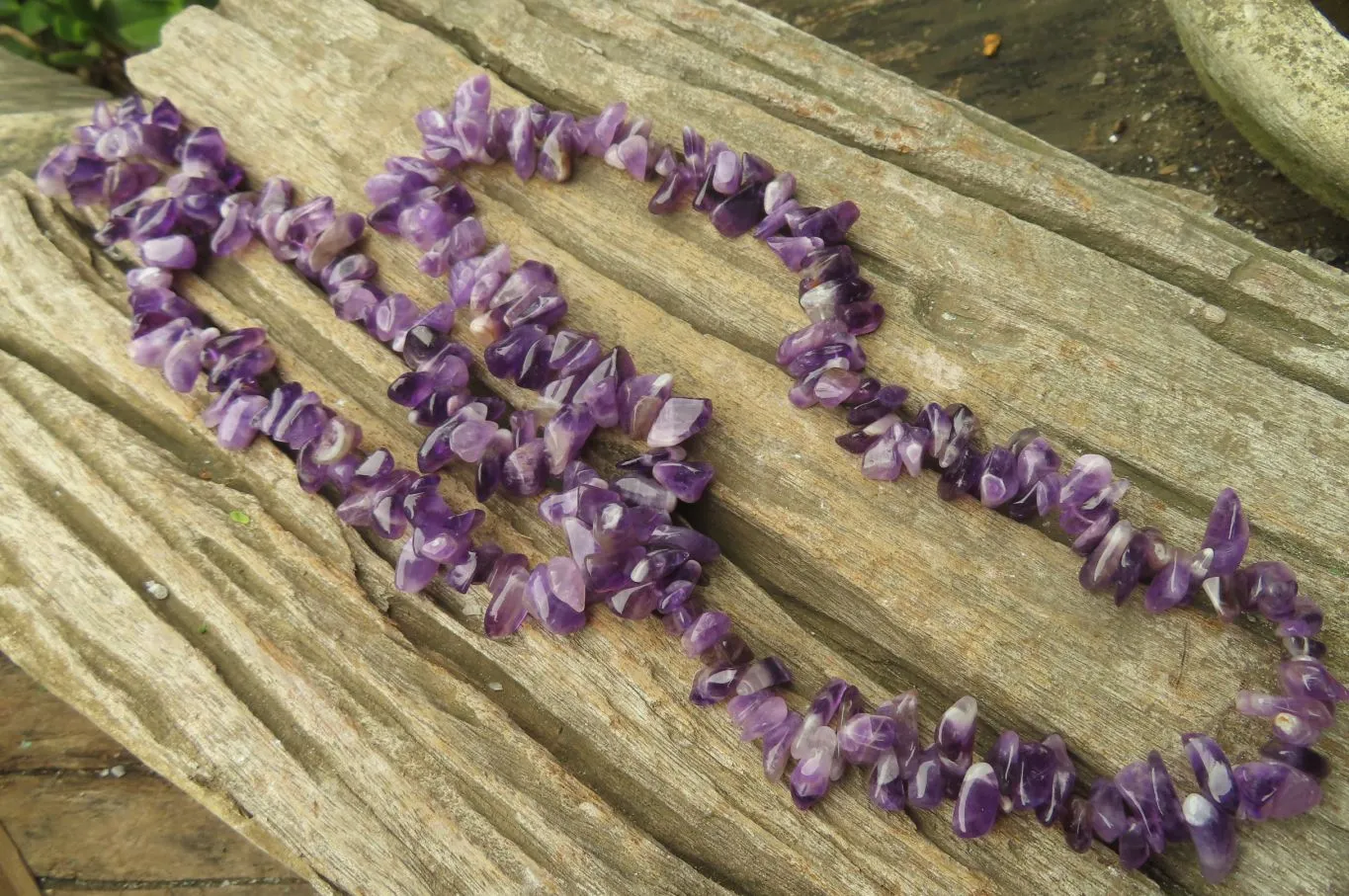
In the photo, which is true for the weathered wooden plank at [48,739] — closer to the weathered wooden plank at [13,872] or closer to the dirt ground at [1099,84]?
the weathered wooden plank at [13,872]

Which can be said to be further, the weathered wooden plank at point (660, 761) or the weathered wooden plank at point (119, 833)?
the weathered wooden plank at point (119, 833)

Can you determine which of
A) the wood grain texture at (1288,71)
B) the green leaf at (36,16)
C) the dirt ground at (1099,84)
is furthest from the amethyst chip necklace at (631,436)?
the dirt ground at (1099,84)

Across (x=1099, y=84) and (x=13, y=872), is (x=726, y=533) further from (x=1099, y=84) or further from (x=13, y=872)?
(x=1099, y=84)

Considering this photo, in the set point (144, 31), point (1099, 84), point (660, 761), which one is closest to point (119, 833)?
point (660, 761)

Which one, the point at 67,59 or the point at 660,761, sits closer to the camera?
the point at 660,761

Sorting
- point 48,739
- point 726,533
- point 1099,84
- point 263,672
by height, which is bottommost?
point 48,739

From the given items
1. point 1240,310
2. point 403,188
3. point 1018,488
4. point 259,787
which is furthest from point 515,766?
point 1240,310
